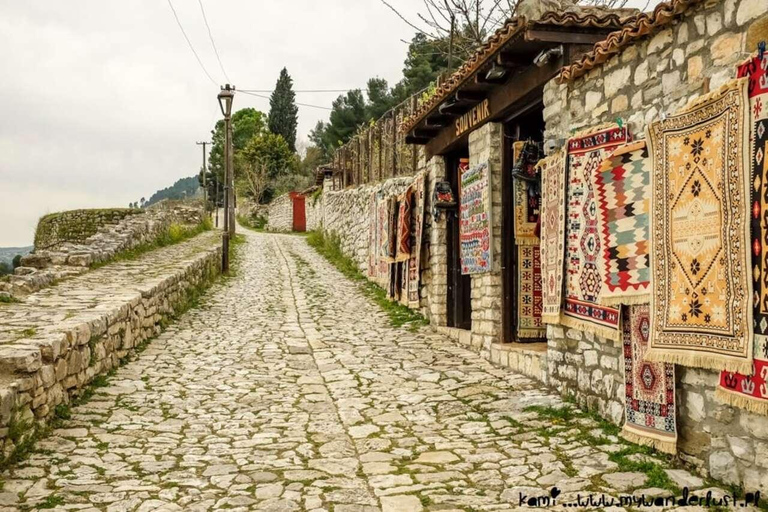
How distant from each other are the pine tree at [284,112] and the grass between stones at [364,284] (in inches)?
1088

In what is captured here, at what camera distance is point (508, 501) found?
12.6 ft

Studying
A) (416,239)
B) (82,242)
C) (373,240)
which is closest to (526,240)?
(416,239)

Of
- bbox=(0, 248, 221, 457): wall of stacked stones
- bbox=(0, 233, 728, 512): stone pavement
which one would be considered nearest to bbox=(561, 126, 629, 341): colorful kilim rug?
bbox=(0, 233, 728, 512): stone pavement

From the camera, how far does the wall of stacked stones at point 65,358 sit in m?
4.56

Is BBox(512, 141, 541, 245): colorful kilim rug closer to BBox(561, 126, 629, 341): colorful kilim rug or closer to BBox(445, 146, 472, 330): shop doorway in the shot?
BBox(561, 126, 629, 341): colorful kilim rug

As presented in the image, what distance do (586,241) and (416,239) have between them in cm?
580

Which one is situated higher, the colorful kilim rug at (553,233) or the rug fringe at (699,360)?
the colorful kilim rug at (553,233)

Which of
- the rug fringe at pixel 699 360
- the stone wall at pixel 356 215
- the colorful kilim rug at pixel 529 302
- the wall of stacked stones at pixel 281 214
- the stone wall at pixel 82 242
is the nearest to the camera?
the rug fringe at pixel 699 360

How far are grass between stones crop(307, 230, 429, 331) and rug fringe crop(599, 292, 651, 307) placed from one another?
5461 millimetres

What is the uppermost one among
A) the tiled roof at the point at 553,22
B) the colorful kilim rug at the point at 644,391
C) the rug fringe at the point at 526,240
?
the tiled roof at the point at 553,22

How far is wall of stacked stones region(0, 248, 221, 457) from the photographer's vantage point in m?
4.56

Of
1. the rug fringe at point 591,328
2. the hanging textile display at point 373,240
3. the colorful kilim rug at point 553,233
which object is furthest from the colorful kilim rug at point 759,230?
the hanging textile display at point 373,240

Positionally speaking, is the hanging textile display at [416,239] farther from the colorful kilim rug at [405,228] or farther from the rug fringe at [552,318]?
the rug fringe at [552,318]

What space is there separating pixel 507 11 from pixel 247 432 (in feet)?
34.5
